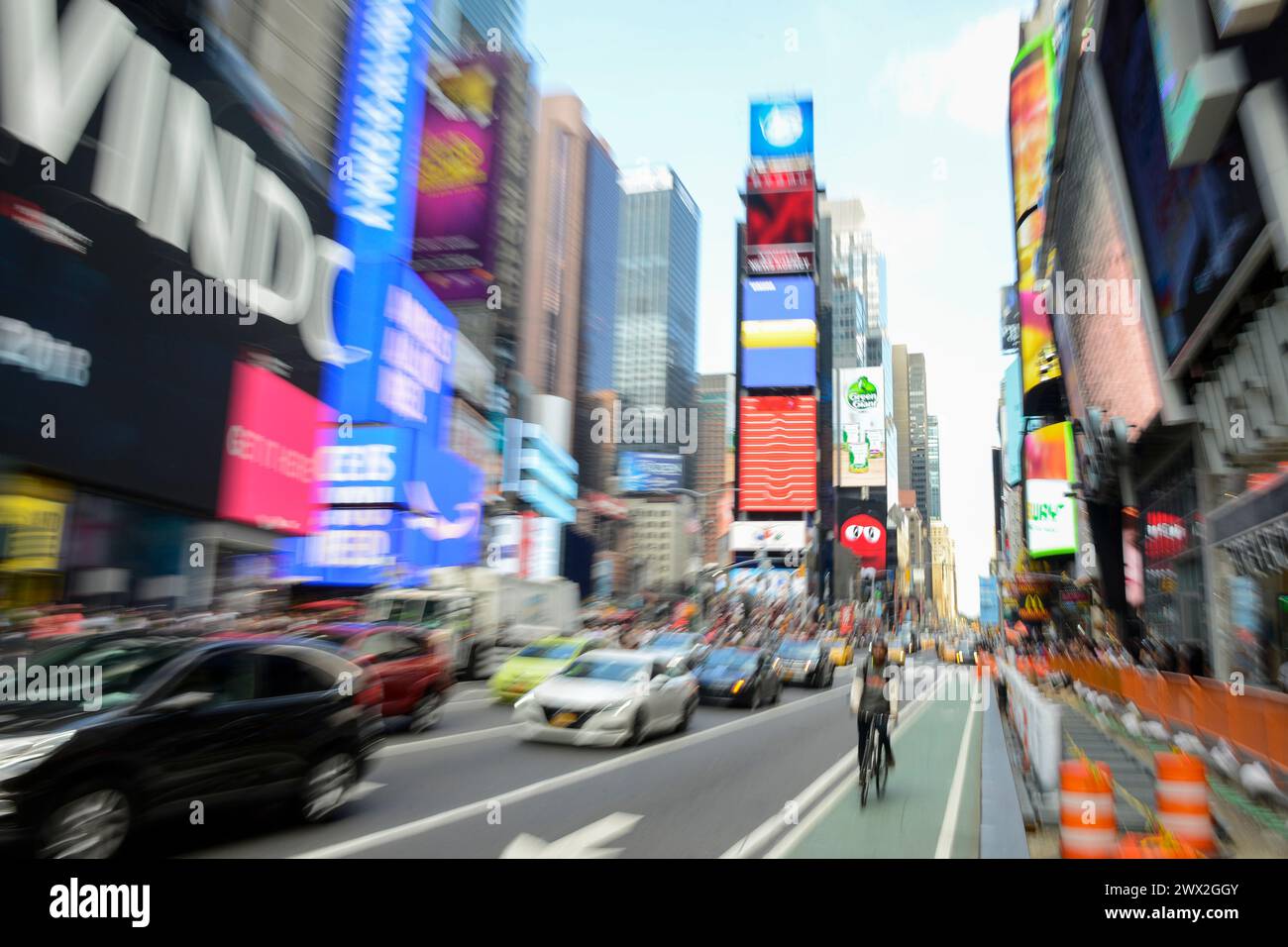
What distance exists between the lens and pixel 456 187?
177 ft

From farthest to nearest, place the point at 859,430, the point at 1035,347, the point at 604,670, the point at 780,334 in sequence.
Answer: the point at 859,430 < the point at 780,334 < the point at 1035,347 < the point at 604,670

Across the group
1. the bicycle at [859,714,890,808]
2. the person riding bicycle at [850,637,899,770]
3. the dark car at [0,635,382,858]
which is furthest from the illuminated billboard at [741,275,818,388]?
the dark car at [0,635,382,858]

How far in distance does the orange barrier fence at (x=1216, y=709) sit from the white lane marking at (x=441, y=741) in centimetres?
990

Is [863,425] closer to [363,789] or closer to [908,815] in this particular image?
[908,815]

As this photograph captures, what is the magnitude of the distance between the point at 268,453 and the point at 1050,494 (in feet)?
162

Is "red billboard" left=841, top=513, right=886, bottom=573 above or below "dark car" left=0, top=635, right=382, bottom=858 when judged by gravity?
above

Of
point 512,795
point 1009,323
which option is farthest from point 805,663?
point 1009,323

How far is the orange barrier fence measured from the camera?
376 inches

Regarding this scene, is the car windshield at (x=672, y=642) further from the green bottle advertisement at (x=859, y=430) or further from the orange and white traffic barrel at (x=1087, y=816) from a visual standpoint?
the green bottle advertisement at (x=859, y=430)

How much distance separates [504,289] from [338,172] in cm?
5597

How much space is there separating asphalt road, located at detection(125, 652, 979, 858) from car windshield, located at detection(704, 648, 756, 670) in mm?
5342

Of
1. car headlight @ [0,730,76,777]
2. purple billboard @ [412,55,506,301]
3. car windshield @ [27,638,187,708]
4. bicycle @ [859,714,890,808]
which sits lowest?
bicycle @ [859,714,890,808]

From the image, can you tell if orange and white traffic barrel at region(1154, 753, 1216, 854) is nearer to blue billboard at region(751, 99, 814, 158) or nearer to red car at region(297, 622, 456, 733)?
red car at region(297, 622, 456, 733)

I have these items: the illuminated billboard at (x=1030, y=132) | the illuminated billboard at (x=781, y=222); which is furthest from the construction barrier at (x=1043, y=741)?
the illuminated billboard at (x=781, y=222)
